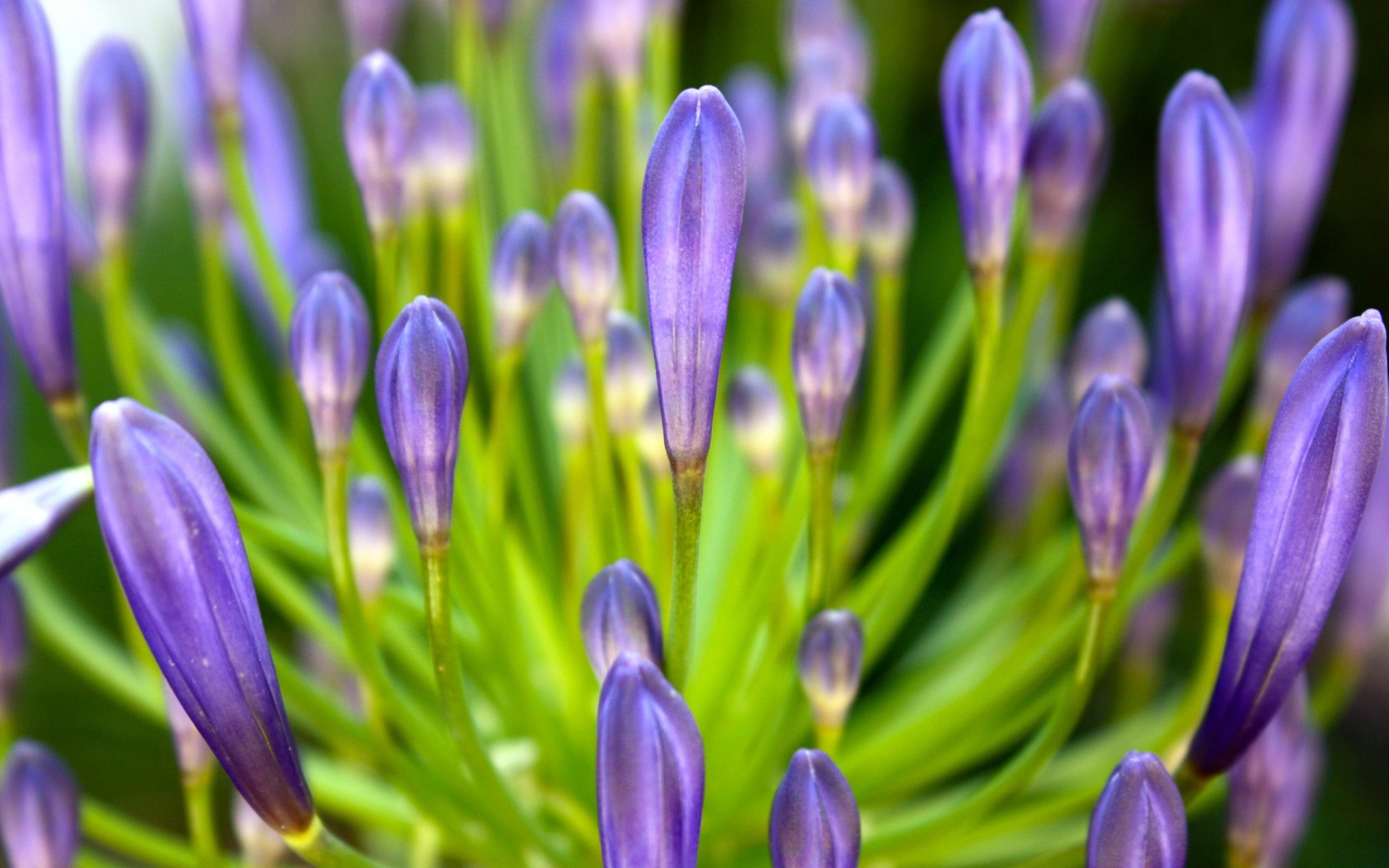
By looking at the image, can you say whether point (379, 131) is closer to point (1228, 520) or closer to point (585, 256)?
point (585, 256)

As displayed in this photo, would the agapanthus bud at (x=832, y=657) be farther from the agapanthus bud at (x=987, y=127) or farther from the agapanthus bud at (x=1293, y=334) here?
the agapanthus bud at (x=1293, y=334)

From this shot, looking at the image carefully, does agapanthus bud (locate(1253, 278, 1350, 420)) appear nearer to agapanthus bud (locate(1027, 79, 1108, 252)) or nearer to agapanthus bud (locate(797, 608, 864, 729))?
agapanthus bud (locate(1027, 79, 1108, 252))

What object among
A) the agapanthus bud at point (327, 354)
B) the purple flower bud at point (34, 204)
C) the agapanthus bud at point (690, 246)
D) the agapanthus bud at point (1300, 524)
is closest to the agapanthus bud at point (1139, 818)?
the agapanthus bud at point (1300, 524)

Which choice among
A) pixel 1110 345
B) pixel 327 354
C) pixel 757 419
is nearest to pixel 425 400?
pixel 327 354

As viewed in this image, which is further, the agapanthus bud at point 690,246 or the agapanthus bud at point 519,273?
the agapanthus bud at point 519,273

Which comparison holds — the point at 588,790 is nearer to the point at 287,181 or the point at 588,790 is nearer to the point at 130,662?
the point at 130,662
